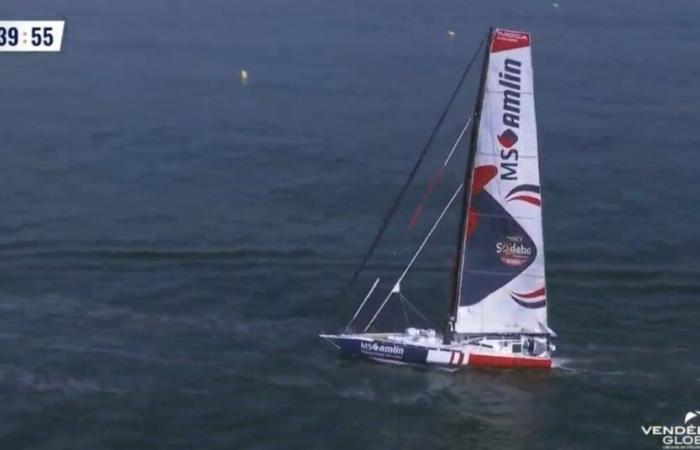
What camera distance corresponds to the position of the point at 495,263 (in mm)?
75250

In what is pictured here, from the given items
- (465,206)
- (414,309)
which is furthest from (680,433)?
(414,309)

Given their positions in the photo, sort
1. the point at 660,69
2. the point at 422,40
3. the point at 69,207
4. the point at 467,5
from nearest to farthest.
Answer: the point at 69,207, the point at 660,69, the point at 422,40, the point at 467,5

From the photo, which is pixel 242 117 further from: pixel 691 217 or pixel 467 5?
pixel 467 5

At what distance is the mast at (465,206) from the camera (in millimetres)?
70438

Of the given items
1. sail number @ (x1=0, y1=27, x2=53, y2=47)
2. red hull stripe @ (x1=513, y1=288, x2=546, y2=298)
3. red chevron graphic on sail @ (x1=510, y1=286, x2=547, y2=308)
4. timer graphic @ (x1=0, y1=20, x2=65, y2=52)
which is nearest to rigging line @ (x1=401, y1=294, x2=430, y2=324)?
red chevron graphic on sail @ (x1=510, y1=286, x2=547, y2=308)

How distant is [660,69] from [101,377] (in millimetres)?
92626

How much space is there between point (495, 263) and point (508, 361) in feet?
20.3

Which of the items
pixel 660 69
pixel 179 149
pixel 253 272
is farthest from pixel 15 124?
pixel 660 69

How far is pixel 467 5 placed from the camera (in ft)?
569

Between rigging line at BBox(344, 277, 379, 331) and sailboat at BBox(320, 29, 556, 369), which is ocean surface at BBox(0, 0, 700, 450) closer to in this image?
rigging line at BBox(344, 277, 379, 331)

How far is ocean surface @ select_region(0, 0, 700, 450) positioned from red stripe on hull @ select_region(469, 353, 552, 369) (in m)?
0.84

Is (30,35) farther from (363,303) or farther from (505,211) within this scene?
(505,211)

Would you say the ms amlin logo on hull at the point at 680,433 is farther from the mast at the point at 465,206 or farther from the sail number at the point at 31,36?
the sail number at the point at 31,36

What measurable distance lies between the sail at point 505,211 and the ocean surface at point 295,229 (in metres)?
4.26
